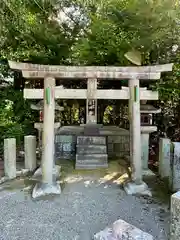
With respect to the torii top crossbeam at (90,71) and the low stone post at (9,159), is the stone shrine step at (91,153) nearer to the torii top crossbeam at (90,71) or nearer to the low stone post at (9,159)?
the low stone post at (9,159)

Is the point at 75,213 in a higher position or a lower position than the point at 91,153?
lower

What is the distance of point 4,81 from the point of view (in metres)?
8.84

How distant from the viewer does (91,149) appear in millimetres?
6133

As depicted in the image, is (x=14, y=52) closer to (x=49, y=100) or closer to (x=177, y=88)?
(x=49, y=100)

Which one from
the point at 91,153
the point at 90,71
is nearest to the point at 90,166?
the point at 91,153

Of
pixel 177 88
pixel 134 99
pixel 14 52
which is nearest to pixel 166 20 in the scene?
pixel 177 88

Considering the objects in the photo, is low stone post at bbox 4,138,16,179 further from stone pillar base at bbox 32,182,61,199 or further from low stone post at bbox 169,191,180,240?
low stone post at bbox 169,191,180,240

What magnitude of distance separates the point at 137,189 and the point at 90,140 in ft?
6.76

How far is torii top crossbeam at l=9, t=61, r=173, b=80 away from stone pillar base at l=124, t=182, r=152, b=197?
1.91 m

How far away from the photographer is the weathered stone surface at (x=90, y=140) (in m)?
6.31

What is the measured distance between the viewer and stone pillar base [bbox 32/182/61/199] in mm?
4440

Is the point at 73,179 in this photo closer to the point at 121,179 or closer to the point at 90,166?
the point at 90,166

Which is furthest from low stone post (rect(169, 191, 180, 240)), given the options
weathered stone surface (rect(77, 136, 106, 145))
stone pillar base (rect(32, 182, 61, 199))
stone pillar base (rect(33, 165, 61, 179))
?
weathered stone surface (rect(77, 136, 106, 145))

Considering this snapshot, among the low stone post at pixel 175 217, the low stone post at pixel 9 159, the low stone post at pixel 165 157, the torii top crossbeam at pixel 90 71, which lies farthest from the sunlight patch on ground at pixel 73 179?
the low stone post at pixel 175 217
